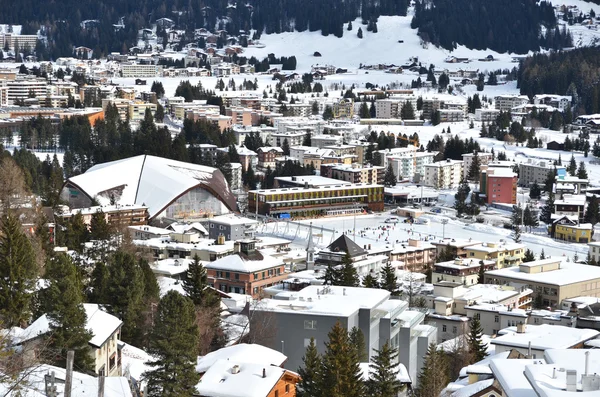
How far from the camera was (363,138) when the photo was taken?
4406 centimetres

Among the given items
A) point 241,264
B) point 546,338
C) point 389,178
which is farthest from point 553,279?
point 389,178

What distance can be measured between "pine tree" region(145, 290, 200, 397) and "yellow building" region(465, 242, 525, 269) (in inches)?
542

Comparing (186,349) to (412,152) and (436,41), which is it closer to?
(412,152)

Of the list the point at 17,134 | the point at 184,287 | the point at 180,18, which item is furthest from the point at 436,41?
the point at 184,287

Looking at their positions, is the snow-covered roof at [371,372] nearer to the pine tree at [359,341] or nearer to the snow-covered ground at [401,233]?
the pine tree at [359,341]

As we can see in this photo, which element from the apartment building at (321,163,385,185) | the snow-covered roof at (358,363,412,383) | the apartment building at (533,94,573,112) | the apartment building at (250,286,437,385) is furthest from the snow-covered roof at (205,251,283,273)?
the apartment building at (533,94,573,112)

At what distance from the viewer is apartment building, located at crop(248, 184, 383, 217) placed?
102 feet

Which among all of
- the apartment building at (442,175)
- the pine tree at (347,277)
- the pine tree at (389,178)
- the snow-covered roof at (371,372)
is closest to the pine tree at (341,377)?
the snow-covered roof at (371,372)

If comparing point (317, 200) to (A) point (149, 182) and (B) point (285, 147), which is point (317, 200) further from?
(B) point (285, 147)

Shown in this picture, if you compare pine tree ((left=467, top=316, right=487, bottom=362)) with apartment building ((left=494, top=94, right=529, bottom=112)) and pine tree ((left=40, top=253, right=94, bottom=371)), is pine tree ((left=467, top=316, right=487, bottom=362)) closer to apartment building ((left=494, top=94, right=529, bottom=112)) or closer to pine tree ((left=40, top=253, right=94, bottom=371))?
pine tree ((left=40, top=253, right=94, bottom=371))

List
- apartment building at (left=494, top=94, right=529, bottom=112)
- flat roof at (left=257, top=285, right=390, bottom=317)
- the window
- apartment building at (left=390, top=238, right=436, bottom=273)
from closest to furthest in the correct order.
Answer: the window
flat roof at (left=257, top=285, right=390, bottom=317)
apartment building at (left=390, top=238, right=436, bottom=273)
apartment building at (left=494, top=94, right=529, bottom=112)

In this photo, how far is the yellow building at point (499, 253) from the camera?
2298cm

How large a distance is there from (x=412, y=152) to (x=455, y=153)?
1585 millimetres

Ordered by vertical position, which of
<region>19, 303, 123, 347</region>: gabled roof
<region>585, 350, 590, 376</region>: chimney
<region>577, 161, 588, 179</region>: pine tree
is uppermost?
<region>585, 350, 590, 376</region>: chimney
